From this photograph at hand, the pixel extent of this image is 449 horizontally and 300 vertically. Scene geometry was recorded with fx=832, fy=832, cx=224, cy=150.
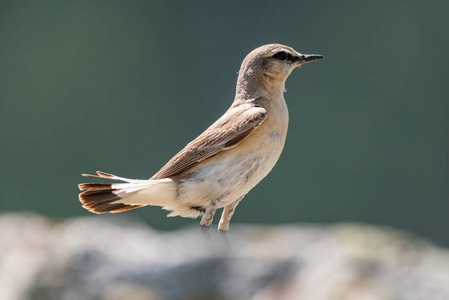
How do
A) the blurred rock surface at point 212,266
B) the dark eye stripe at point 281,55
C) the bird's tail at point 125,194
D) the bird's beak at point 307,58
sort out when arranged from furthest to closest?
the blurred rock surface at point 212,266 → the dark eye stripe at point 281,55 → the bird's beak at point 307,58 → the bird's tail at point 125,194

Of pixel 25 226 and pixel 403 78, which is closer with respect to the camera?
pixel 25 226

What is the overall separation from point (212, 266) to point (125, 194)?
9.81ft

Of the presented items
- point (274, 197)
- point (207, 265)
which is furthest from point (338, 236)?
point (274, 197)

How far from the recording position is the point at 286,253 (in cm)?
1008

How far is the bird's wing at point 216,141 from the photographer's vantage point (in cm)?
582

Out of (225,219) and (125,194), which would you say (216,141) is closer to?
(225,219)

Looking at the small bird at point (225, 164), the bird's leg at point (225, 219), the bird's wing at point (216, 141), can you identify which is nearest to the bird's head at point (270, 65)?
the small bird at point (225, 164)

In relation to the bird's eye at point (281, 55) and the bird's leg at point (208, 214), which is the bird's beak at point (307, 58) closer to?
→ the bird's eye at point (281, 55)

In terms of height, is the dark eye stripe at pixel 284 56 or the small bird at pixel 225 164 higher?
the dark eye stripe at pixel 284 56

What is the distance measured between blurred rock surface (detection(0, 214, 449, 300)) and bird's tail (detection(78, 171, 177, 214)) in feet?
6.79

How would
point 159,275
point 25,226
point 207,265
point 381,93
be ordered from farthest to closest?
point 381,93 → point 25,226 → point 159,275 → point 207,265

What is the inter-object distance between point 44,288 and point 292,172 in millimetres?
18780

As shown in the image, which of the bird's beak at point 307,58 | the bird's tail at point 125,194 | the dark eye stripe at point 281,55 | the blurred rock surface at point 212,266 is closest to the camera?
the bird's tail at point 125,194

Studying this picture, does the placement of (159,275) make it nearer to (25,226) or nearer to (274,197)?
(25,226)
